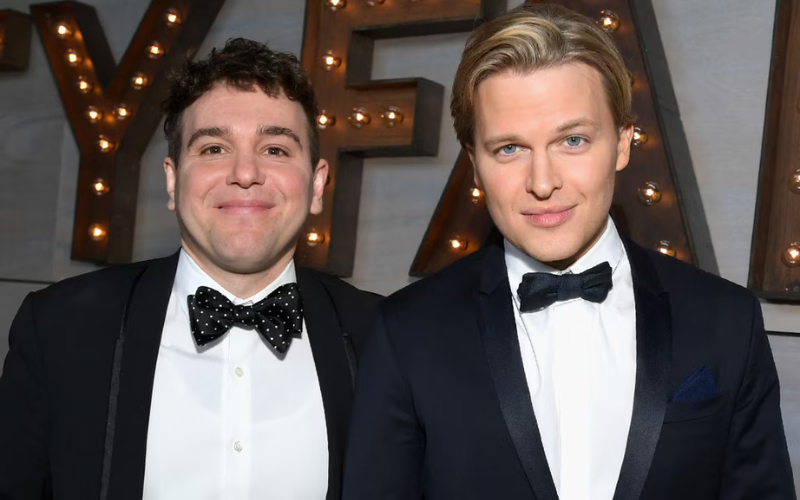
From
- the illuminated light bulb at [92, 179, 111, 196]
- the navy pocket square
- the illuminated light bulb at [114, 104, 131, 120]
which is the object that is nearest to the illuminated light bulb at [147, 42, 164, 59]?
→ the illuminated light bulb at [114, 104, 131, 120]

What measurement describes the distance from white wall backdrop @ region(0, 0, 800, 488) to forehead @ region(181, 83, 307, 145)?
2.46ft

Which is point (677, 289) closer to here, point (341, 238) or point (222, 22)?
point (341, 238)

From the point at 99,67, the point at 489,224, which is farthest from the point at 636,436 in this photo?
the point at 99,67

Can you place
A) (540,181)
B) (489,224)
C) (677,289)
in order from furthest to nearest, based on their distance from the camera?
(489,224), (677,289), (540,181)

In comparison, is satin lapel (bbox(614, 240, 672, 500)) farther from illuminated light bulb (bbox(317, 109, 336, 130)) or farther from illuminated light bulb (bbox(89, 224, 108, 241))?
illuminated light bulb (bbox(89, 224, 108, 241))

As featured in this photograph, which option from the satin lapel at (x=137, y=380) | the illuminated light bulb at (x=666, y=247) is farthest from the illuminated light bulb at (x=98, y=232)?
the illuminated light bulb at (x=666, y=247)

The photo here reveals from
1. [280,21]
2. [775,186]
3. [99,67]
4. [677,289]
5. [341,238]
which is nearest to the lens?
[677,289]

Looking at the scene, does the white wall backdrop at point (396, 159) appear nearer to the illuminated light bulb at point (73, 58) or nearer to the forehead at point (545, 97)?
the illuminated light bulb at point (73, 58)

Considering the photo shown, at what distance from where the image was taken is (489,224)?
2.95 m

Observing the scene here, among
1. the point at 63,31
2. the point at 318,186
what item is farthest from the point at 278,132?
the point at 63,31

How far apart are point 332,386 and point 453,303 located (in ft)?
1.41

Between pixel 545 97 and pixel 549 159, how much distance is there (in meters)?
0.12

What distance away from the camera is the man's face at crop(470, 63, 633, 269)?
75.4 inches

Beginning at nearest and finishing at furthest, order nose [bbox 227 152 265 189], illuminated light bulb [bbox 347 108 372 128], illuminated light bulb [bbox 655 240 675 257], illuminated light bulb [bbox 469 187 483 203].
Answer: nose [bbox 227 152 265 189], illuminated light bulb [bbox 655 240 675 257], illuminated light bulb [bbox 469 187 483 203], illuminated light bulb [bbox 347 108 372 128]
